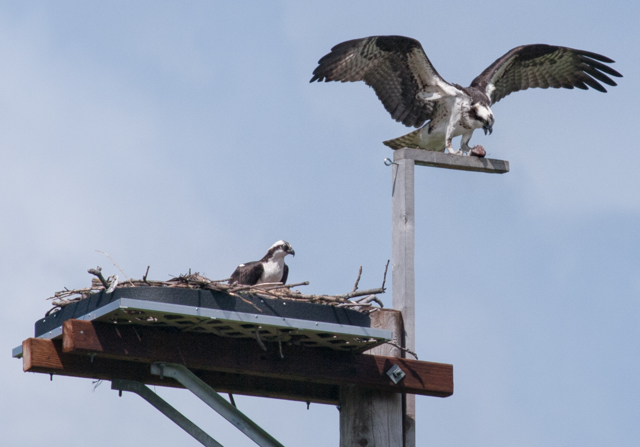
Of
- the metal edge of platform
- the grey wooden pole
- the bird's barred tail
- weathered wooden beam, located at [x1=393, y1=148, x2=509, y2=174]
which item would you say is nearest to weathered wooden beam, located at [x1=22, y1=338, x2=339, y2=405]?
the grey wooden pole

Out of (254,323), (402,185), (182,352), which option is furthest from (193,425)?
(402,185)

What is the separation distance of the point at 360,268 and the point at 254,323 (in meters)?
1.16

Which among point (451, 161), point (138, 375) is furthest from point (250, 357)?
point (451, 161)

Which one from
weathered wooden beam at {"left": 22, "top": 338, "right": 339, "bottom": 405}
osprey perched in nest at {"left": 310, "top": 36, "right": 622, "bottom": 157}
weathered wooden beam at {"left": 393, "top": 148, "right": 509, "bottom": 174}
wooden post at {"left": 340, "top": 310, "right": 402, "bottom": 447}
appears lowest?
wooden post at {"left": 340, "top": 310, "right": 402, "bottom": 447}

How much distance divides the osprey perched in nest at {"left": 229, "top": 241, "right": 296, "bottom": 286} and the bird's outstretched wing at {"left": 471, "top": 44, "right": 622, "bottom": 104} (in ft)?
8.11

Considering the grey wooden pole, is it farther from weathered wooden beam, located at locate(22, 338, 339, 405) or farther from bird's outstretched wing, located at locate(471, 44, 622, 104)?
bird's outstretched wing, located at locate(471, 44, 622, 104)

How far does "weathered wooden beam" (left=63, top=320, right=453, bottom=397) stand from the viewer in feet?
20.4

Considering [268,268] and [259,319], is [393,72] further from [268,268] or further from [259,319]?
[259,319]

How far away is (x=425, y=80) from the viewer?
9.95 meters

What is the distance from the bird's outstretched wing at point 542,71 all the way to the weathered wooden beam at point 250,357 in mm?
4015

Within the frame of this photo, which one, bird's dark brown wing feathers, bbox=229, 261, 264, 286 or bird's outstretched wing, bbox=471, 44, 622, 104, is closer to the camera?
bird's dark brown wing feathers, bbox=229, 261, 264, 286

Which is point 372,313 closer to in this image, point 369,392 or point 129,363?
point 369,392

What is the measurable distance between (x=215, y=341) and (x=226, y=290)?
2.03ft

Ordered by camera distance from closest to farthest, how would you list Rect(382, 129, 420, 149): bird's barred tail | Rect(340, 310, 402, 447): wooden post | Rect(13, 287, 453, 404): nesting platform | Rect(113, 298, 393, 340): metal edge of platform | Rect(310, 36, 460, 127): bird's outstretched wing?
Rect(113, 298, 393, 340): metal edge of platform
Rect(13, 287, 453, 404): nesting platform
Rect(340, 310, 402, 447): wooden post
Rect(310, 36, 460, 127): bird's outstretched wing
Rect(382, 129, 420, 149): bird's barred tail
